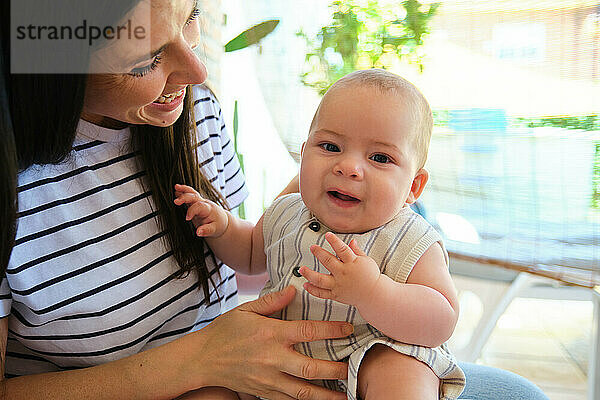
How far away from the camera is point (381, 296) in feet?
2.90

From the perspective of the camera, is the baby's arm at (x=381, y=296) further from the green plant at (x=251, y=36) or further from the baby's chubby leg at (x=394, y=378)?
the green plant at (x=251, y=36)

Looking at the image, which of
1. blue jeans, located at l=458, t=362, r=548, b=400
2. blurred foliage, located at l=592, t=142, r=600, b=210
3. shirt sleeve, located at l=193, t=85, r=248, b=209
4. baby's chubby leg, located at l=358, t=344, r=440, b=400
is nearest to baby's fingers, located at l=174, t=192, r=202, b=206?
shirt sleeve, located at l=193, t=85, r=248, b=209

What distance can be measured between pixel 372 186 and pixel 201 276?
16.0 inches

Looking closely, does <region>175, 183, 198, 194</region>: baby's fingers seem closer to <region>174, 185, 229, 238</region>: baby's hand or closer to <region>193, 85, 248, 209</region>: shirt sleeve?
<region>174, 185, 229, 238</region>: baby's hand

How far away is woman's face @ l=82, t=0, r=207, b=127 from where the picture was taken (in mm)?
865

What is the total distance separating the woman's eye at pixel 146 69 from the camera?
2.96 feet

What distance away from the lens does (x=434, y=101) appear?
189cm

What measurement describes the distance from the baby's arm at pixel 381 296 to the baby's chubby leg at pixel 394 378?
0.04 m

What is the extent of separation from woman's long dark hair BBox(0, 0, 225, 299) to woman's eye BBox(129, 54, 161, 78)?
0.29 ft

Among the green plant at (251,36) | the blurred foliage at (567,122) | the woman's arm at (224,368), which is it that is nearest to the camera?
the woman's arm at (224,368)

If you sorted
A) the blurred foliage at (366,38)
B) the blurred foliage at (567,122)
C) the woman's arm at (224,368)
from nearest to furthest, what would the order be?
the woman's arm at (224,368)
the blurred foliage at (567,122)
the blurred foliage at (366,38)

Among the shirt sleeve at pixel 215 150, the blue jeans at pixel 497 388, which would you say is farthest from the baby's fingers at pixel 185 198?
the blue jeans at pixel 497 388

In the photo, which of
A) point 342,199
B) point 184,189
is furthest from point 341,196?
point 184,189

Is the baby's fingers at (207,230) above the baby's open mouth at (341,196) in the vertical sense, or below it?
below
